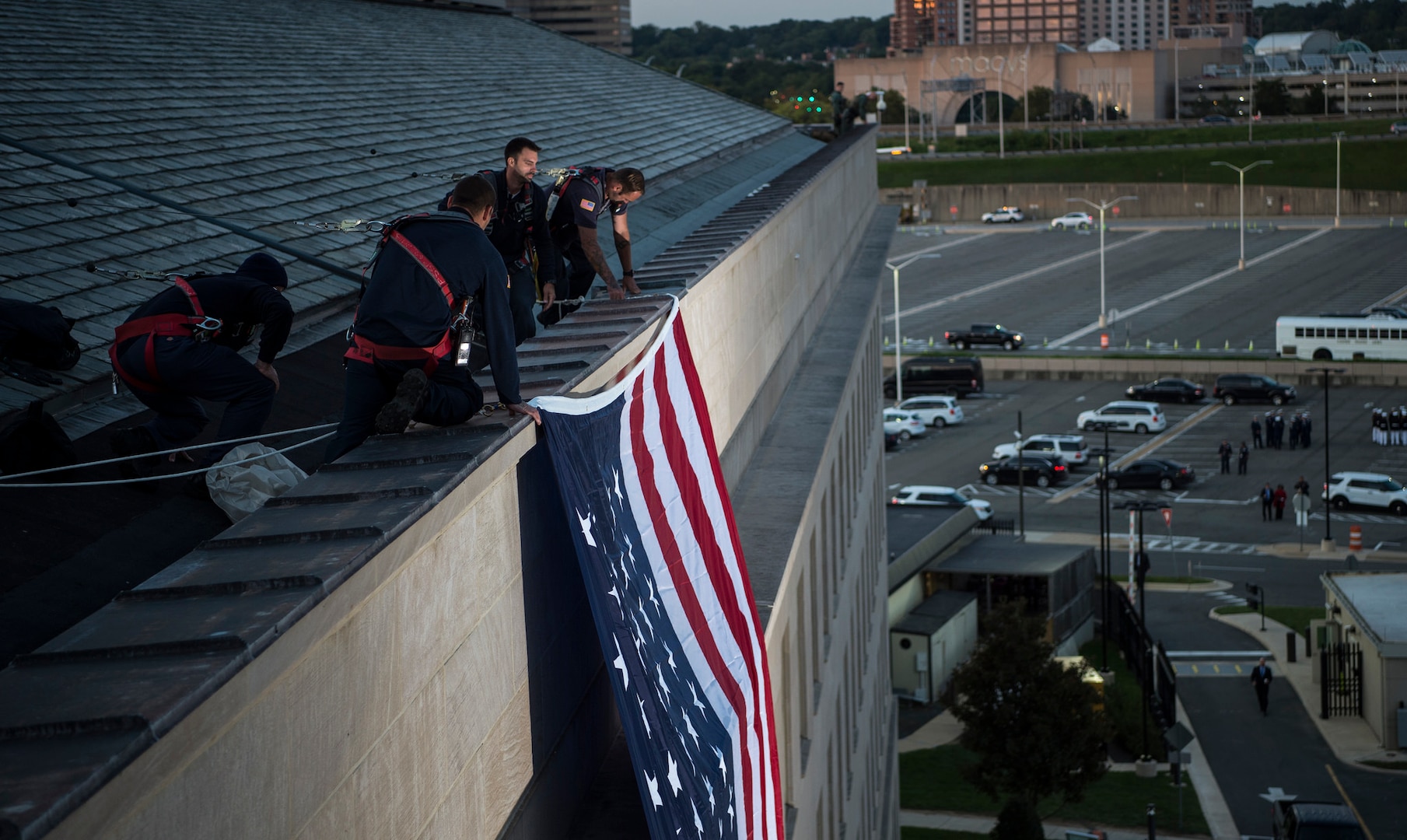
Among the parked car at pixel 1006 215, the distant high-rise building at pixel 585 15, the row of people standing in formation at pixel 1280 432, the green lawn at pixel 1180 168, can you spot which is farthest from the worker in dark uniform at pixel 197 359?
the green lawn at pixel 1180 168

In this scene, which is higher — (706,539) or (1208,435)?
(706,539)

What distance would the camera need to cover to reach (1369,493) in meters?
51.7

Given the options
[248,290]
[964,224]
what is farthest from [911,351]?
[248,290]

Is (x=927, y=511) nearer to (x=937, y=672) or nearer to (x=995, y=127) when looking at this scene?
(x=937, y=672)

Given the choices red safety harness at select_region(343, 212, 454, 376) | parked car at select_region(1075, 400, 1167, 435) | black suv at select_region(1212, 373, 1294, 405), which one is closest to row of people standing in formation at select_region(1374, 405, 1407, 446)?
black suv at select_region(1212, 373, 1294, 405)

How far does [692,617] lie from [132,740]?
4270 millimetres

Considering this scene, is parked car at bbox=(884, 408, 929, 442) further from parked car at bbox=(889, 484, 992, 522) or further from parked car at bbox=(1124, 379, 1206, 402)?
parked car at bbox=(889, 484, 992, 522)

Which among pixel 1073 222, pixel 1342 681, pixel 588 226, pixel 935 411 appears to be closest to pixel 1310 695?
pixel 1342 681

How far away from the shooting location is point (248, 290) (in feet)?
25.6

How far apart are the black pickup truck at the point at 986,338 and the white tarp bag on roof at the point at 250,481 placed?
241 ft

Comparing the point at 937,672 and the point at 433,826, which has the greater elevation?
the point at 433,826

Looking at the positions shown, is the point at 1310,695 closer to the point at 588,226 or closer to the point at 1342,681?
the point at 1342,681

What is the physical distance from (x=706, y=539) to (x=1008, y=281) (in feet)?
307

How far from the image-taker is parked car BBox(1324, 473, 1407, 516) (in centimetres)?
5153
